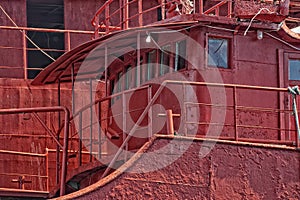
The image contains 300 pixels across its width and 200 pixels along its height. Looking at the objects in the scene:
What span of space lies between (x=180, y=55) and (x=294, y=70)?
2.02 metres

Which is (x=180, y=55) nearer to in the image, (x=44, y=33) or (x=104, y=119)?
(x=104, y=119)

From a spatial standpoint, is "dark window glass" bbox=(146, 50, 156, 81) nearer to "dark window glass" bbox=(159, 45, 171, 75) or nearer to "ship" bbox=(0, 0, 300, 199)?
"ship" bbox=(0, 0, 300, 199)

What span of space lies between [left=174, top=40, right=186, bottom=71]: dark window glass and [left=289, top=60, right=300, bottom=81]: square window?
192cm

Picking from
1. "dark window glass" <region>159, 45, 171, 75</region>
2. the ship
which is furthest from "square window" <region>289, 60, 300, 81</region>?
"dark window glass" <region>159, 45, 171, 75</region>

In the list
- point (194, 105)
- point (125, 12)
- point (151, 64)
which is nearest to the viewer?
point (194, 105)

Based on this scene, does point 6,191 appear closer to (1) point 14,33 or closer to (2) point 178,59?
(2) point 178,59

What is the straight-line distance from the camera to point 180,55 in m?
13.2

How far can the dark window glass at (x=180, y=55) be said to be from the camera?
13.1 m

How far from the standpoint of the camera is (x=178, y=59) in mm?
13227

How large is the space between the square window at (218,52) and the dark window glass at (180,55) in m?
0.45

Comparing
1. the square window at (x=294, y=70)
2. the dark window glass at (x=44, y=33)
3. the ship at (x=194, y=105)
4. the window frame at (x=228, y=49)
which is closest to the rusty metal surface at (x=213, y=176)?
the ship at (x=194, y=105)

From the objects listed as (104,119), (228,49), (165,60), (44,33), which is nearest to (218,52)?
(228,49)

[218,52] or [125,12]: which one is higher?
[125,12]

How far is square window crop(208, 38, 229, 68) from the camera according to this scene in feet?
42.4
